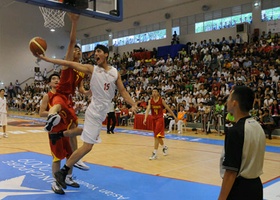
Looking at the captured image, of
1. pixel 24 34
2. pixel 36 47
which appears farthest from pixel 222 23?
pixel 24 34

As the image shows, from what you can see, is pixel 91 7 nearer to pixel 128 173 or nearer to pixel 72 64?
pixel 72 64

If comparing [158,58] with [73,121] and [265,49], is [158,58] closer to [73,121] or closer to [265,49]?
[265,49]

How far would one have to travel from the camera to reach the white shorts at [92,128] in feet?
16.4

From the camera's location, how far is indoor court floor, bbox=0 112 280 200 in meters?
5.23

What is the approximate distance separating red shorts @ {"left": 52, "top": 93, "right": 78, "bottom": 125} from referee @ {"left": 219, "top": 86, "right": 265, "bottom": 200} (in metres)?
3.58

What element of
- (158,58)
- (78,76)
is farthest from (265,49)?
(78,76)

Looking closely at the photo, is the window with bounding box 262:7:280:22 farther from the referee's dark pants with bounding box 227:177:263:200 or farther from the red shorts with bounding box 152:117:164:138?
the referee's dark pants with bounding box 227:177:263:200

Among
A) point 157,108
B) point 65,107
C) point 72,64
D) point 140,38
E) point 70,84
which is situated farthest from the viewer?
point 140,38

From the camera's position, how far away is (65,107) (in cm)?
543

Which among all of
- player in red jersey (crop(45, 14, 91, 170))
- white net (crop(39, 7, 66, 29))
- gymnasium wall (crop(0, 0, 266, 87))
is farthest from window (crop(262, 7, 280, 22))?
player in red jersey (crop(45, 14, 91, 170))

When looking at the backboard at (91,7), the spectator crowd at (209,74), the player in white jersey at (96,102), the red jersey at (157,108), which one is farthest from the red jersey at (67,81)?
the spectator crowd at (209,74)

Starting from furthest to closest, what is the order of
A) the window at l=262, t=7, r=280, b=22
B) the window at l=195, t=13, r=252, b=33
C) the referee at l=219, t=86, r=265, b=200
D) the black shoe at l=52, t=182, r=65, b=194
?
the window at l=195, t=13, r=252, b=33, the window at l=262, t=7, r=280, b=22, the black shoe at l=52, t=182, r=65, b=194, the referee at l=219, t=86, r=265, b=200

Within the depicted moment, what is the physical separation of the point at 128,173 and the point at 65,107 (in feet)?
7.20

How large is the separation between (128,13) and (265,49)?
639 inches
